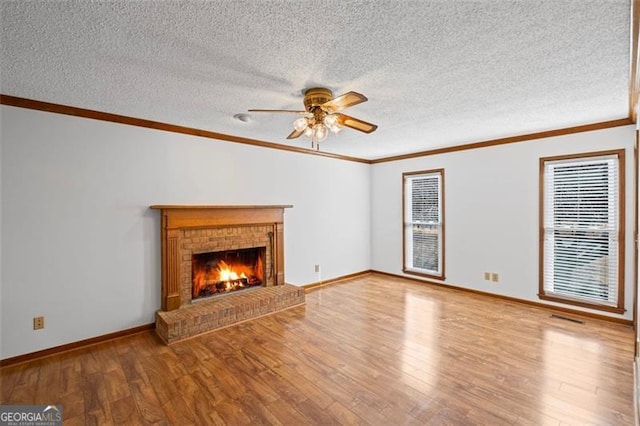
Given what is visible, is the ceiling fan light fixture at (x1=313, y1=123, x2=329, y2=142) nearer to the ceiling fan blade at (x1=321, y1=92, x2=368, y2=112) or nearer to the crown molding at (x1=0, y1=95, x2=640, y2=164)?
the ceiling fan blade at (x1=321, y1=92, x2=368, y2=112)

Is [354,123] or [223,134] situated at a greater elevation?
[223,134]

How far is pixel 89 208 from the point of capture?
10.2 feet

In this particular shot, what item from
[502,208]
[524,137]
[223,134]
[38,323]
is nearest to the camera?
[38,323]

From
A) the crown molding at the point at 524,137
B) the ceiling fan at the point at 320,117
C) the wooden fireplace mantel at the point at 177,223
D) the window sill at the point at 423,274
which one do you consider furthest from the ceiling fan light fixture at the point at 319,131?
the window sill at the point at 423,274

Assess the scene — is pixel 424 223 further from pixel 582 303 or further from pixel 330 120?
pixel 330 120

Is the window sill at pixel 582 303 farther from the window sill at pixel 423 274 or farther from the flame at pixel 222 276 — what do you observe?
the flame at pixel 222 276

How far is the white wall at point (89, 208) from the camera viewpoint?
2.76 meters

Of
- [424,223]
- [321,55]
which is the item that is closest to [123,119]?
[321,55]

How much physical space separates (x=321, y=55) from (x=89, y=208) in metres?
2.83

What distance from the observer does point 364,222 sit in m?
6.29

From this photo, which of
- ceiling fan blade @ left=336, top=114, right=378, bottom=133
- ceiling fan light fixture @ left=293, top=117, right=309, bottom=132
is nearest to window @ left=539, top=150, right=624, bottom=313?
ceiling fan blade @ left=336, top=114, right=378, bottom=133

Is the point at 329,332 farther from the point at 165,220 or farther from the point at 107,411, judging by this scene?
the point at 165,220

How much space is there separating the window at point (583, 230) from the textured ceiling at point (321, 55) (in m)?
0.75

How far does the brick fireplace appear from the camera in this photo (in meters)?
3.44
